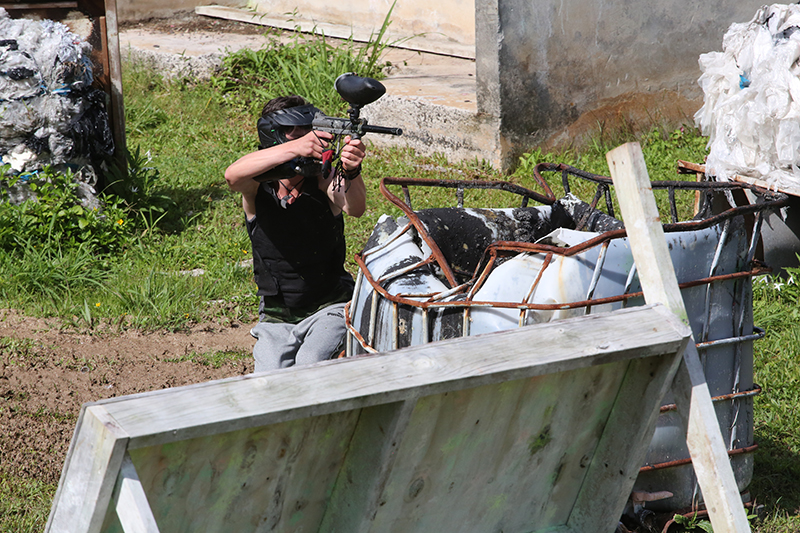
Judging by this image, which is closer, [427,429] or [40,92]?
[427,429]

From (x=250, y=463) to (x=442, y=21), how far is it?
296 inches

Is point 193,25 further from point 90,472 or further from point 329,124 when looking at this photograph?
point 90,472

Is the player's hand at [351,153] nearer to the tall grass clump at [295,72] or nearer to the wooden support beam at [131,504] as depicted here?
the wooden support beam at [131,504]

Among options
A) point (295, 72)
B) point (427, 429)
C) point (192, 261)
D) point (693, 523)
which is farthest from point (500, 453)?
point (295, 72)

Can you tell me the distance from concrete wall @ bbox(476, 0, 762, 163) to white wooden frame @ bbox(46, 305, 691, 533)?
4090mm

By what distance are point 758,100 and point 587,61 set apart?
2264 millimetres

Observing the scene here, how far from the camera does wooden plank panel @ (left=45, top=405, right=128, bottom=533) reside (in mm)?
1211

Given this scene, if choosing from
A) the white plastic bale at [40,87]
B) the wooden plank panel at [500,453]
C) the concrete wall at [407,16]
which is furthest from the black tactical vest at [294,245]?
the concrete wall at [407,16]

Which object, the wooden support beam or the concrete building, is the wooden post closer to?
the wooden support beam

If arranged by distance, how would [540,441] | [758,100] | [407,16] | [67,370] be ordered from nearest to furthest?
[540,441]
[67,370]
[758,100]
[407,16]

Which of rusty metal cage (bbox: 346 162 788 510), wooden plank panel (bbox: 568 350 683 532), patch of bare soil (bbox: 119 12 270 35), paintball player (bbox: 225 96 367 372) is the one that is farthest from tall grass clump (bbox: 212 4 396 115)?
wooden plank panel (bbox: 568 350 683 532)

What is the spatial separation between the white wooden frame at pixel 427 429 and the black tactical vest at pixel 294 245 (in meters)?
1.41

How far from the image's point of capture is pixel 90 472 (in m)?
1.24

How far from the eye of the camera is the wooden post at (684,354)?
1.65m
